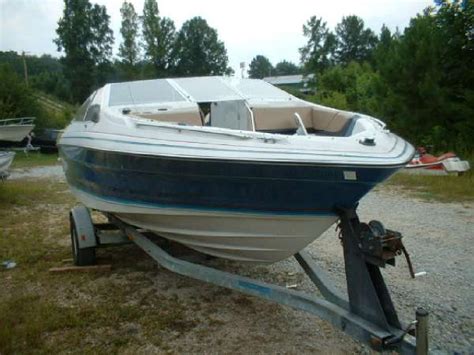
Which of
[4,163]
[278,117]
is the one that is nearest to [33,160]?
[4,163]

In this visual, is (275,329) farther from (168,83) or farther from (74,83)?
(74,83)

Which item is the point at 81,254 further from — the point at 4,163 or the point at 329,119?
the point at 4,163

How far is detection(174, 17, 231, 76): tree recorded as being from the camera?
5219 cm

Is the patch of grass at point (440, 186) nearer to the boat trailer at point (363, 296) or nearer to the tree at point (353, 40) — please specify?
the boat trailer at point (363, 296)

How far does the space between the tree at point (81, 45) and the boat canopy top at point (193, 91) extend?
44.8 meters

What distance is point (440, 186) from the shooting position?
7.64 meters

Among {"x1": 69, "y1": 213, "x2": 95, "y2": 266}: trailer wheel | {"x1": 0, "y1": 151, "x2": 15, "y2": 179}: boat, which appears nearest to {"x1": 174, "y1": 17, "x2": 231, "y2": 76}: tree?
{"x1": 0, "y1": 151, "x2": 15, "y2": 179}: boat

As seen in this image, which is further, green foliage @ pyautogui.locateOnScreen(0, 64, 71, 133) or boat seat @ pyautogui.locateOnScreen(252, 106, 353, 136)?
green foliage @ pyautogui.locateOnScreen(0, 64, 71, 133)

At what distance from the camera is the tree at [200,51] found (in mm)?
52188

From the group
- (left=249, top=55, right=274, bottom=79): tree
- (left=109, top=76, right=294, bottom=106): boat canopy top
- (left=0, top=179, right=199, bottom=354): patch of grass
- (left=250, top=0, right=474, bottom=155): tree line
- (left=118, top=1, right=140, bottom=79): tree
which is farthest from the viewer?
(left=249, top=55, right=274, bottom=79): tree

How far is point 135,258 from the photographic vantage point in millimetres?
4500

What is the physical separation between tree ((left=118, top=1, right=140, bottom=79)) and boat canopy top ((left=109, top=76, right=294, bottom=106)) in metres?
43.2

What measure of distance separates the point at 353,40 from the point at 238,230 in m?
Result: 59.9

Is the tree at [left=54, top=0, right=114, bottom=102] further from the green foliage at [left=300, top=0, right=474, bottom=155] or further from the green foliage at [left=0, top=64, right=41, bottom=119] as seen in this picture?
the green foliage at [left=300, top=0, right=474, bottom=155]
